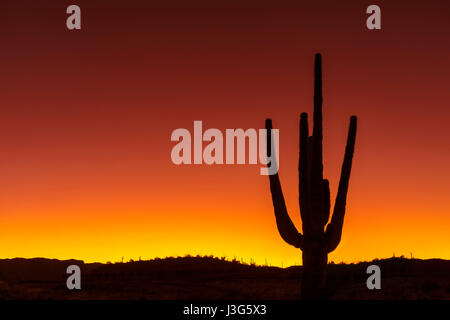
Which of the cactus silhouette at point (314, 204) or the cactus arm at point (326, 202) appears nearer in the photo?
the cactus silhouette at point (314, 204)

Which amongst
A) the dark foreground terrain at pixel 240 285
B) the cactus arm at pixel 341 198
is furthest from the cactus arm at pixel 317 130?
the dark foreground terrain at pixel 240 285

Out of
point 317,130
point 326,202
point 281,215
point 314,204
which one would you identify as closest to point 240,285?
point 281,215

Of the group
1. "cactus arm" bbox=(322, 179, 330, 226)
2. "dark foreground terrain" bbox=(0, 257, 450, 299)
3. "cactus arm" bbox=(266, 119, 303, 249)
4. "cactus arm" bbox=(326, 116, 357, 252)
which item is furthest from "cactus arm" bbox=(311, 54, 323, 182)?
"dark foreground terrain" bbox=(0, 257, 450, 299)

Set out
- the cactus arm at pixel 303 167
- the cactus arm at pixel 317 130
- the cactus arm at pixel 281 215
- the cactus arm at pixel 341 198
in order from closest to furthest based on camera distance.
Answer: the cactus arm at pixel 317 130 < the cactus arm at pixel 303 167 < the cactus arm at pixel 341 198 < the cactus arm at pixel 281 215

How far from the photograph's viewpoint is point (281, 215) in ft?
71.8

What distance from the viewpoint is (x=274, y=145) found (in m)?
21.8

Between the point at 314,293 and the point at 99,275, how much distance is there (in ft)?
85.3

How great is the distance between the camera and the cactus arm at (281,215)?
21.6 meters

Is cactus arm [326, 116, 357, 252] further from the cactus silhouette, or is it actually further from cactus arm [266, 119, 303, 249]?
cactus arm [266, 119, 303, 249]

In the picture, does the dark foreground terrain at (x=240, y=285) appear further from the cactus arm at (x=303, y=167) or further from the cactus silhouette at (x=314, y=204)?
the cactus arm at (x=303, y=167)

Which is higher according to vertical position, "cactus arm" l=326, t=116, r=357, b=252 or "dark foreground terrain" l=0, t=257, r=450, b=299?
"cactus arm" l=326, t=116, r=357, b=252

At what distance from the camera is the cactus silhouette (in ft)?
68.8
